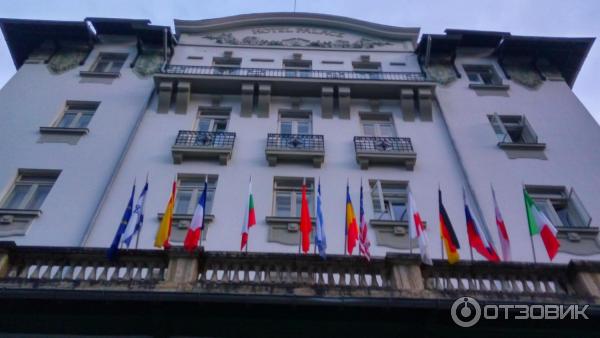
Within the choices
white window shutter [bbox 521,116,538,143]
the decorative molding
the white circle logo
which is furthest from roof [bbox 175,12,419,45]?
the white circle logo

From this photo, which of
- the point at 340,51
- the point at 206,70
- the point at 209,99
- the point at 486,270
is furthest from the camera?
the point at 340,51

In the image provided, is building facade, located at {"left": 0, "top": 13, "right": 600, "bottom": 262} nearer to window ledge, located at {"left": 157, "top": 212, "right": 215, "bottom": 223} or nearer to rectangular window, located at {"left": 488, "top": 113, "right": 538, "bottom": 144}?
rectangular window, located at {"left": 488, "top": 113, "right": 538, "bottom": 144}

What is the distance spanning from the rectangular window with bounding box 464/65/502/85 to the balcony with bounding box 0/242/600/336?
11.0 m

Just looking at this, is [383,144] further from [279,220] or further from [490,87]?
[490,87]

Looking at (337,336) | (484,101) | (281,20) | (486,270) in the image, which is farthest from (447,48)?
(337,336)

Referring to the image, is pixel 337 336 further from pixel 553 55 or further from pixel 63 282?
pixel 553 55

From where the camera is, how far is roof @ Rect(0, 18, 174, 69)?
19.8 m

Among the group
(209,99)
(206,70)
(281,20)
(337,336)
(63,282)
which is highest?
(281,20)

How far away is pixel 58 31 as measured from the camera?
2006cm

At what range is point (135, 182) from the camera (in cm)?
1411

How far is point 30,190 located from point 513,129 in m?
15.1

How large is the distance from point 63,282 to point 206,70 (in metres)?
11.5

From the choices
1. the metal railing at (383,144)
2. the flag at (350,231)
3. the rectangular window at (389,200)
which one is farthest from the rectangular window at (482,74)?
the flag at (350,231)

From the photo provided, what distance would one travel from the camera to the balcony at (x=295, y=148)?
50.0 ft
